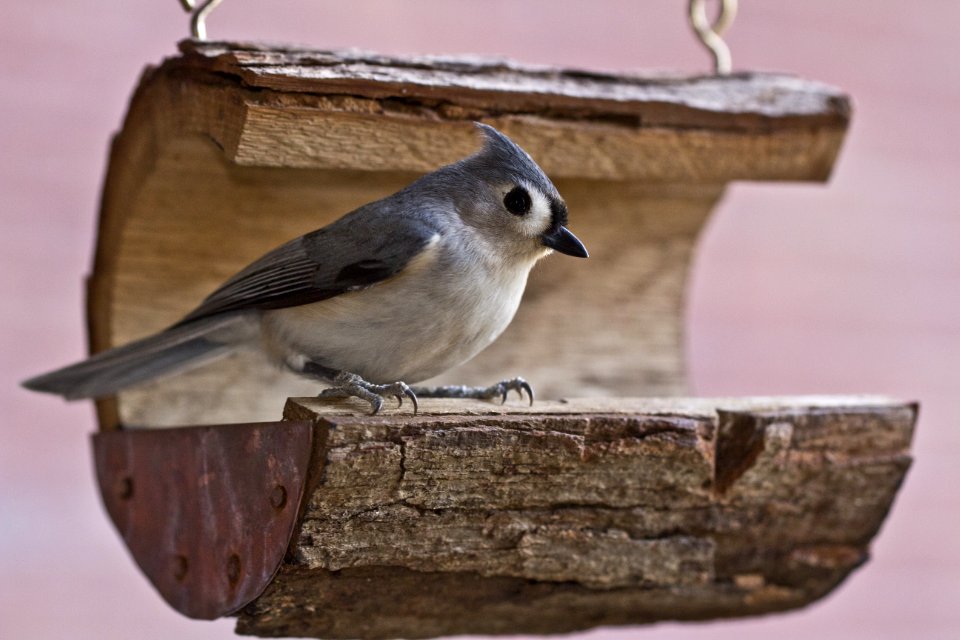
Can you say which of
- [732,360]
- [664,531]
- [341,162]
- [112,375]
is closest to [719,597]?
[664,531]

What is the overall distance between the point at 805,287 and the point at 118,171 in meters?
2.35

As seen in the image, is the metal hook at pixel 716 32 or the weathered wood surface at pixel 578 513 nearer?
the weathered wood surface at pixel 578 513

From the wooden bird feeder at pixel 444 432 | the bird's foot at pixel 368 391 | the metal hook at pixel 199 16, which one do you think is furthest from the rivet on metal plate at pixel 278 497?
the metal hook at pixel 199 16

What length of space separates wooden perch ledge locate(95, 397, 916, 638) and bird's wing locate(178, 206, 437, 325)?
0.65ft

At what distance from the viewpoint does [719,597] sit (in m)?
1.79

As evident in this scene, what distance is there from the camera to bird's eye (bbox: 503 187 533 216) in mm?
1668

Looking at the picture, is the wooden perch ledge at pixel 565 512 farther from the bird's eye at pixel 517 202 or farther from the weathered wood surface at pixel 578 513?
the bird's eye at pixel 517 202

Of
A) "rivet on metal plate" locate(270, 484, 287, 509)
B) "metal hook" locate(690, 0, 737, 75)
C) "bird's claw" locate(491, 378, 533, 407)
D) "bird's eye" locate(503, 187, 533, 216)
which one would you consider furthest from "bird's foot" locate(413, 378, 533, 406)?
"metal hook" locate(690, 0, 737, 75)

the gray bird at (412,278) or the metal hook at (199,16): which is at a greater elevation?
the metal hook at (199,16)

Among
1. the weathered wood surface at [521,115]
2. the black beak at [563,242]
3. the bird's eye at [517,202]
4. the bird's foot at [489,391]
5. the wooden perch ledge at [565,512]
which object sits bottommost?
the wooden perch ledge at [565,512]

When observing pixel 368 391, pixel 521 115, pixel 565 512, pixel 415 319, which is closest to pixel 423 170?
pixel 521 115

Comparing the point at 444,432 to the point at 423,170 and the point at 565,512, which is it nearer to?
the point at 565,512

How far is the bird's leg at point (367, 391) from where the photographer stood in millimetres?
1463

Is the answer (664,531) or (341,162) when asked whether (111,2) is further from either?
(664,531)
